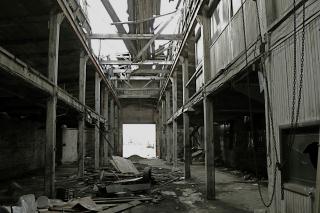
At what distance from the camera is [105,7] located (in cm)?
1250

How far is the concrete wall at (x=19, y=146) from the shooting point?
14433 millimetres

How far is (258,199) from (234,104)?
169 inches

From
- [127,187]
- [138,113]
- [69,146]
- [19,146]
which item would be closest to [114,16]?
[127,187]

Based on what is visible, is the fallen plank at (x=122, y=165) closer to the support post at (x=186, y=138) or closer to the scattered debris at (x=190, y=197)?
the support post at (x=186, y=138)

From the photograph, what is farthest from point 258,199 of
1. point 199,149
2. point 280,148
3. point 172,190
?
point 199,149

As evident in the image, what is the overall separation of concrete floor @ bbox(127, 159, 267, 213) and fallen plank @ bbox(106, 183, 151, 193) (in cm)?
64

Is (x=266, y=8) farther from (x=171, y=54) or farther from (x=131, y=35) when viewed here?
(x=171, y=54)

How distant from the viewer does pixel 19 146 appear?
16.2 meters

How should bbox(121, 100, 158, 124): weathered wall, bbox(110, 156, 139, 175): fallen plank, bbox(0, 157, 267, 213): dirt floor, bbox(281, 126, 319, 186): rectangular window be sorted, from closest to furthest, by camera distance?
bbox(281, 126, 319, 186): rectangular window
bbox(0, 157, 267, 213): dirt floor
bbox(110, 156, 139, 175): fallen plank
bbox(121, 100, 158, 124): weathered wall

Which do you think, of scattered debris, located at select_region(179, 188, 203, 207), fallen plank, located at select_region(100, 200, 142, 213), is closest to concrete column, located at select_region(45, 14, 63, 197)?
fallen plank, located at select_region(100, 200, 142, 213)

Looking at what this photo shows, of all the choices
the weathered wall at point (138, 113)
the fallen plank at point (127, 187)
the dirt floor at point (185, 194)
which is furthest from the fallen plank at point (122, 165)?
the weathered wall at point (138, 113)

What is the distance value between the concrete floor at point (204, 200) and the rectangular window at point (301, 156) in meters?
3.18

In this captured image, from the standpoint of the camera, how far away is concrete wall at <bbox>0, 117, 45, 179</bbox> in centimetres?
1443

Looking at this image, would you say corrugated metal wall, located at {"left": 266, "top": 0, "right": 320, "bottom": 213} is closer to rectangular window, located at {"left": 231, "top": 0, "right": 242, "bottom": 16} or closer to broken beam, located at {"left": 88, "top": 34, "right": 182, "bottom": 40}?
rectangular window, located at {"left": 231, "top": 0, "right": 242, "bottom": 16}
